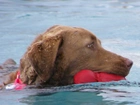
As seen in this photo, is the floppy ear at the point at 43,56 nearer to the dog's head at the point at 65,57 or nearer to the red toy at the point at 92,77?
the dog's head at the point at 65,57

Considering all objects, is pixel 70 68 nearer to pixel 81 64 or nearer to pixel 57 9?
pixel 81 64

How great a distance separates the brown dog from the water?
0.69 ft

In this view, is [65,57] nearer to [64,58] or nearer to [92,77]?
[64,58]

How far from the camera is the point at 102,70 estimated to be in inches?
268

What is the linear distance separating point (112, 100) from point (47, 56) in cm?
90

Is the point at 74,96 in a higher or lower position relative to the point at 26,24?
lower

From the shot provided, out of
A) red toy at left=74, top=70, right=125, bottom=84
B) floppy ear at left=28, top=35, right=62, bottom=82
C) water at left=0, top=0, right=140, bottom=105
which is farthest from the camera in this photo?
red toy at left=74, top=70, right=125, bottom=84

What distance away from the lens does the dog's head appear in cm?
641

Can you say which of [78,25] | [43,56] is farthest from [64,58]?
[78,25]

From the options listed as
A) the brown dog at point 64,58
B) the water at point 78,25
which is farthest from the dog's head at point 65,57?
the water at point 78,25

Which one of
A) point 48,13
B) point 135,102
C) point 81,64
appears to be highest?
point 48,13

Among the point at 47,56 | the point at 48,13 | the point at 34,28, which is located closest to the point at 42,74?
the point at 47,56

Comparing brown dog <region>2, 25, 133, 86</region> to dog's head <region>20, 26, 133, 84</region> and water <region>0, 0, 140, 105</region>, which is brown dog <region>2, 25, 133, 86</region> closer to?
dog's head <region>20, 26, 133, 84</region>

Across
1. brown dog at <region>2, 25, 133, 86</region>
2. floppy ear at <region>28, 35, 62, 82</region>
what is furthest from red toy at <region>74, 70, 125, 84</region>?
floppy ear at <region>28, 35, 62, 82</region>
